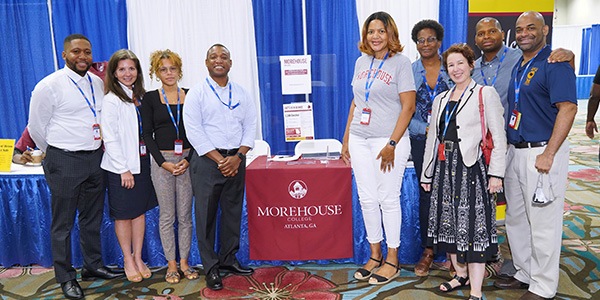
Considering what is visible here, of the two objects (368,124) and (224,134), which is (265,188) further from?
(368,124)

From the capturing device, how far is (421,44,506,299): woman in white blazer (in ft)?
7.39

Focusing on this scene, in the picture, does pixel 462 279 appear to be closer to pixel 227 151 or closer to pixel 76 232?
pixel 227 151

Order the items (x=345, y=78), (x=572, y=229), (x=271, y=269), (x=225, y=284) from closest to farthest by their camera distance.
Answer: (x=225, y=284) → (x=271, y=269) → (x=572, y=229) → (x=345, y=78)

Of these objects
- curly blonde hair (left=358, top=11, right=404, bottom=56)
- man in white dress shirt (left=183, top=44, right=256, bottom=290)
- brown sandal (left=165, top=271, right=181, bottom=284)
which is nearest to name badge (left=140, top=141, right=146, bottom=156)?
man in white dress shirt (left=183, top=44, right=256, bottom=290)

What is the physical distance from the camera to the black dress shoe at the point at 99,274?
294 centimetres

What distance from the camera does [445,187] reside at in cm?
238

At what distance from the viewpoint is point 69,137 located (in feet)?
8.52

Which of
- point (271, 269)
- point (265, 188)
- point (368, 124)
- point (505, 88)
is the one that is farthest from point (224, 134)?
point (505, 88)

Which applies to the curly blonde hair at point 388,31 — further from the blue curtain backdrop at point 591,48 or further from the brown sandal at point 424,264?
the blue curtain backdrop at point 591,48

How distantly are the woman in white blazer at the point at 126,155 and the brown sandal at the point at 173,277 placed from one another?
0.19m

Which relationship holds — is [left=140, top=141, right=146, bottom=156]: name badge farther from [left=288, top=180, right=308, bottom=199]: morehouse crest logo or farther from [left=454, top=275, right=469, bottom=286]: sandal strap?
[left=454, top=275, right=469, bottom=286]: sandal strap

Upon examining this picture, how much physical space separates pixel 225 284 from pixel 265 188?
2.17 feet

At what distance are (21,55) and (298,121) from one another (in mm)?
2751

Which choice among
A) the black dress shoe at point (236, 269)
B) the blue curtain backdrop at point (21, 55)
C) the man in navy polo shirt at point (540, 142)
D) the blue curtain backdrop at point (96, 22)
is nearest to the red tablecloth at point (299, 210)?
the black dress shoe at point (236, 269)
